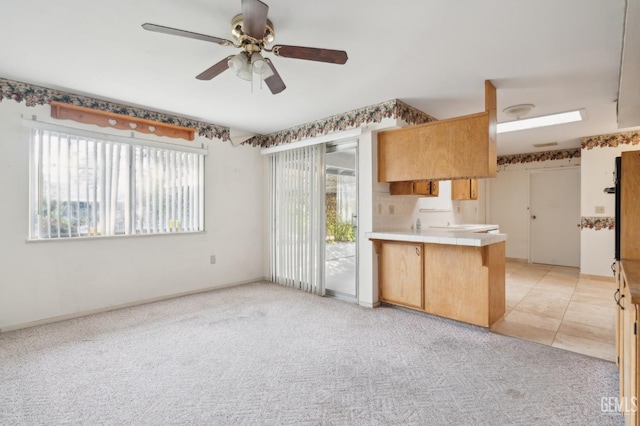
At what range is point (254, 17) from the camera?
1.65 metres

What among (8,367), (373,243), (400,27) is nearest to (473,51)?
(400,27)

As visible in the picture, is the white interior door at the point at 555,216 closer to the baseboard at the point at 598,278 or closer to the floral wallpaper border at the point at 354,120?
the baseboard at the point at 598,278

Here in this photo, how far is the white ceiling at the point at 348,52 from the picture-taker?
6.11ft

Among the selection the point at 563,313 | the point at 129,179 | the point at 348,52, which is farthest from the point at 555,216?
the point at 129,179

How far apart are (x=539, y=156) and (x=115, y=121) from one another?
7384 mm

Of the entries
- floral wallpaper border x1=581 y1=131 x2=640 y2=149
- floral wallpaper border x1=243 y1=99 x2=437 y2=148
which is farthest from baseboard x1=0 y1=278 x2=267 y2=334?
floral wallpaper border x1=581 y1=131 x2=640 y2=149

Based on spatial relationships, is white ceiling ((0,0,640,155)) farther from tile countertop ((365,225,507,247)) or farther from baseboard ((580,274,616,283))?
baseboard ((580,274,616,283))

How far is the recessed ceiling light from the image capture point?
3819 millimetres

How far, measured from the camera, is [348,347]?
250cm

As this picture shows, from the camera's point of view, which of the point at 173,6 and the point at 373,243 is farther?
the point at 373,243

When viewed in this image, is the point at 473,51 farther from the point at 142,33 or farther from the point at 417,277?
the point at 142,33

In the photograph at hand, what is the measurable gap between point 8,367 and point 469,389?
10.6 ft

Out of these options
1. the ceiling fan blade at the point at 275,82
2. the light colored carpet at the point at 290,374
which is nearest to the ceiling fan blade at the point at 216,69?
the ceiling fan blade at the point at 275,82

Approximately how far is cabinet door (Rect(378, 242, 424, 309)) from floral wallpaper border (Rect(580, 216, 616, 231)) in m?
3.71
